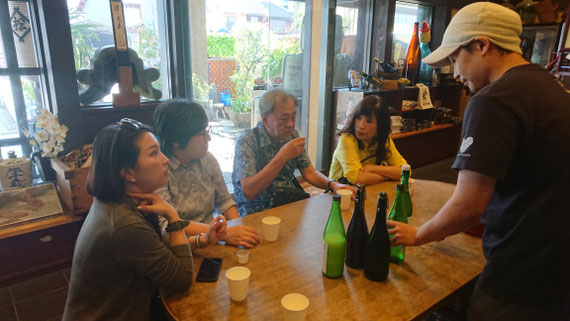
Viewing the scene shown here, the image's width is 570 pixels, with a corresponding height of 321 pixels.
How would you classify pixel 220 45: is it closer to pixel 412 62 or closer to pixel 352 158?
pixel 352 158

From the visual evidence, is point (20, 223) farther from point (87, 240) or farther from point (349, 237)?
point (349, 237)

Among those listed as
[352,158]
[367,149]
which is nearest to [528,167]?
[352,158]

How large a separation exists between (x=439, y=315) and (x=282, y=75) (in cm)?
289

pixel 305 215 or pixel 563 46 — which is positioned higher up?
pixel 563 46

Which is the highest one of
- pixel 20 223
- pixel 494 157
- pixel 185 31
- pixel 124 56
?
pixel 185 31

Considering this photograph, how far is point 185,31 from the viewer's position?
9.31 ft

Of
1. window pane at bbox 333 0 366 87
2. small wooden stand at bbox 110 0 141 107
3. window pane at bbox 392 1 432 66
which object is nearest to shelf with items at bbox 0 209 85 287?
small wooden stand at bbox 110 0 141 107

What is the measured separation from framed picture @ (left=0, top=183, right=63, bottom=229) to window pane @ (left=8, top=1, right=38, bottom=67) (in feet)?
2.63

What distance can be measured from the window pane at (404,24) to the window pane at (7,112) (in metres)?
3.89

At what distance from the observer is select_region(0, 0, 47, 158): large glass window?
221 centimetres

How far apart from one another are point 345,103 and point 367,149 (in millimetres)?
1736

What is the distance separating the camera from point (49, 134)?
222 cm

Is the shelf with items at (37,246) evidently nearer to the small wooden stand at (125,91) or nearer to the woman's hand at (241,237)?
the small wooden stand at (125,91)

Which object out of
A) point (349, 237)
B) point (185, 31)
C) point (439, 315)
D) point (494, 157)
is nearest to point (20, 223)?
point (185, 31)
